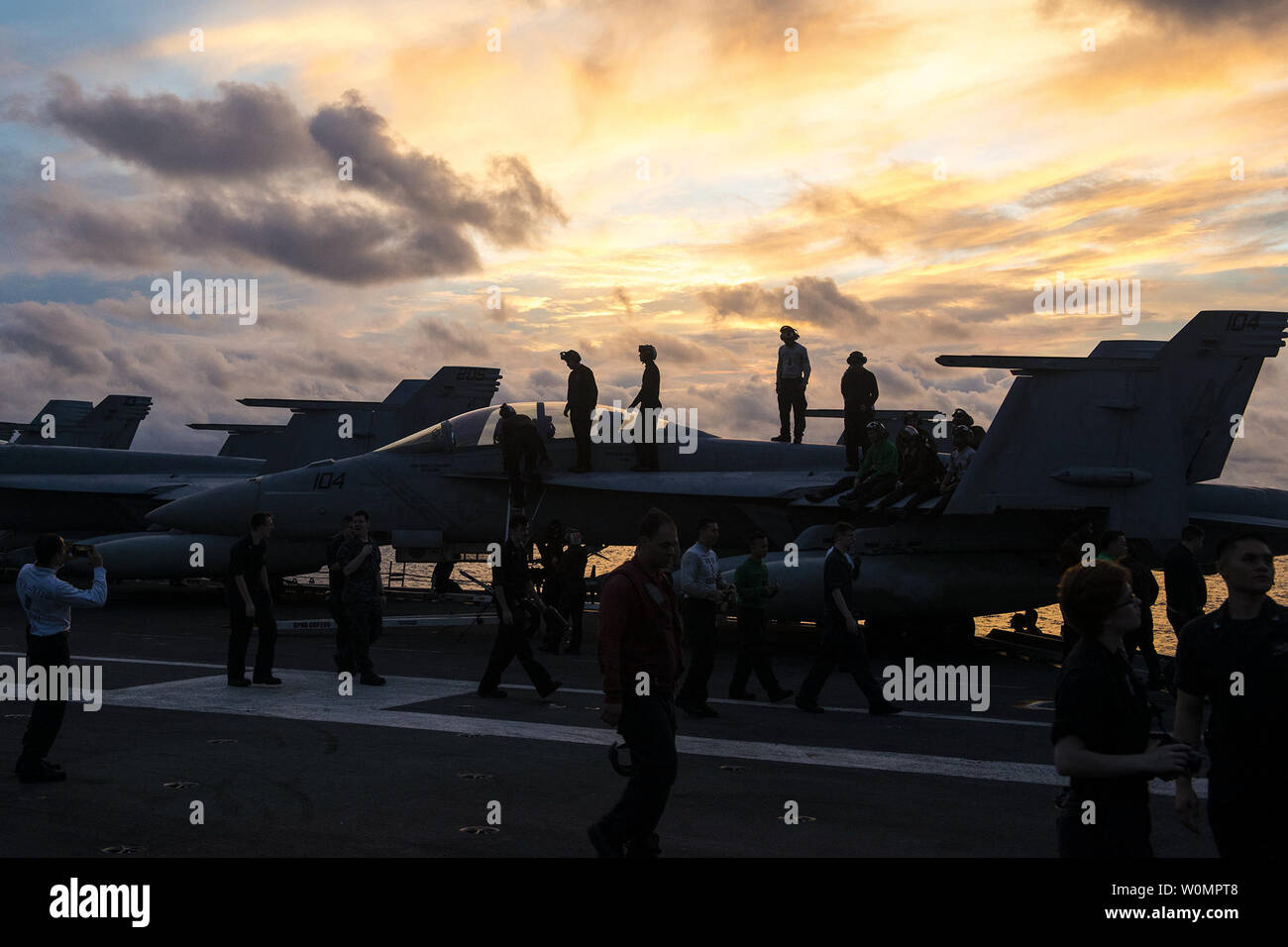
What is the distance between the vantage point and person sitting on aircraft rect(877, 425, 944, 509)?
15031mm

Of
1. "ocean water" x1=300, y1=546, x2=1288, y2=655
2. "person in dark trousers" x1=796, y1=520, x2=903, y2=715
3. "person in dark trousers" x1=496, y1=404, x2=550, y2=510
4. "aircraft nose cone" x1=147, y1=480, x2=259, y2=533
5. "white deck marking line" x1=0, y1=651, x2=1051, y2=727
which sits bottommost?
"ocean water" x1=300, y1=546, x2=1288, y2=655

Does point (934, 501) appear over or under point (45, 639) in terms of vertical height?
over

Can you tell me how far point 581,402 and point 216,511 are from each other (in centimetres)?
754

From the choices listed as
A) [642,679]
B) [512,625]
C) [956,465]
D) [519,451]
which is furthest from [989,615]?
[642,679]

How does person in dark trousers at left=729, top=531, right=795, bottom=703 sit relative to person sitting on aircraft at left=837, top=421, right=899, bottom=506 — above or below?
below

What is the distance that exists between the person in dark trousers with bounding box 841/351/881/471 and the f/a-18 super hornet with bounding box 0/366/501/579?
1275 centimetres

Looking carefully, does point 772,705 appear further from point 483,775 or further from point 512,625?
point 483,775

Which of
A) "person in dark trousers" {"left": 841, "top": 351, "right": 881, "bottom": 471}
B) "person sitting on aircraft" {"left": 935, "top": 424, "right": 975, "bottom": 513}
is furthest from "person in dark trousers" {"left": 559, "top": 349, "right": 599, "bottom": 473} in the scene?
"person sitting on aircraft" {"left": 935, "top": 424, "right": 975, "bottom": 513}

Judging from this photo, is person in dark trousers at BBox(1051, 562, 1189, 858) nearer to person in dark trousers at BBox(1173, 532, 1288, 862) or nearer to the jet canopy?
person in dark trousers at BBox(1173, 532, 1288, 862)

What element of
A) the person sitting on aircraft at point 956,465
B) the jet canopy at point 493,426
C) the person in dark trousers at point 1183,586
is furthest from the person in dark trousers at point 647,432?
the person in dark trousers at point 1183,586

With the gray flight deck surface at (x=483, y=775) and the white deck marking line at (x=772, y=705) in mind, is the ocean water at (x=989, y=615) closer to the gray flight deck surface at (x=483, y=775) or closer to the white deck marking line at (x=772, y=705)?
the white deck marking line at (x=772, y=705)

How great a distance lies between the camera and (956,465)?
1506 cm
